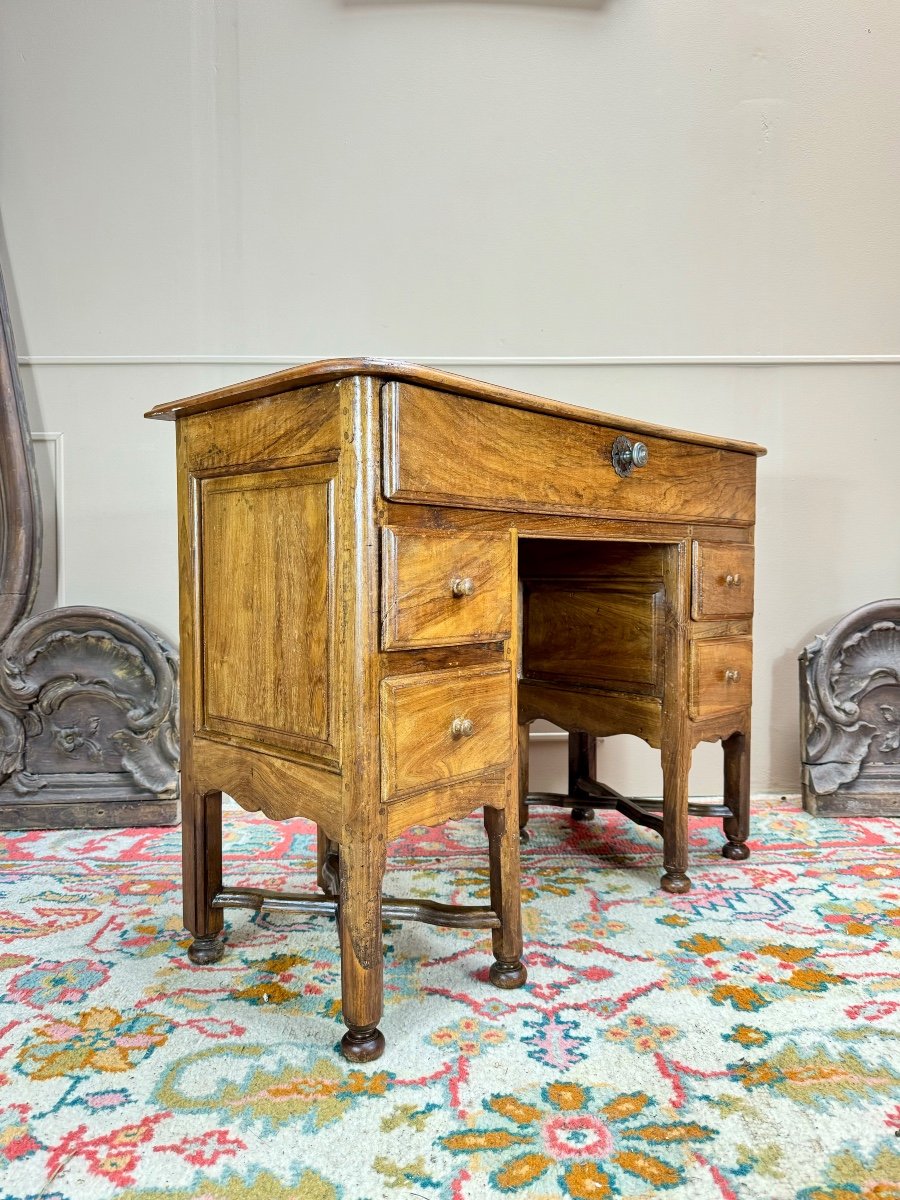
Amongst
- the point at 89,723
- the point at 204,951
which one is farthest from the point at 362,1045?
the point at 89,723

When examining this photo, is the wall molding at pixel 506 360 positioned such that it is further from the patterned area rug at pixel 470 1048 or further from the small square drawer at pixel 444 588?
the patterned area rug at pixel 470 1048

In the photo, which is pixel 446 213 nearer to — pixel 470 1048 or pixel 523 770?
pixel 523 770

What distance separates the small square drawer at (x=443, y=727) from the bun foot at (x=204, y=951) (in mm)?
642

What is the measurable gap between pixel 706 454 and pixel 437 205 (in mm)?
1358

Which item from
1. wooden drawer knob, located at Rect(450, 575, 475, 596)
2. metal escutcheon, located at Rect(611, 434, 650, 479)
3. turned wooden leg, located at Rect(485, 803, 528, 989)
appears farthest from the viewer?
metal escutcheon, located at Rect(611, 434, 650, 479)

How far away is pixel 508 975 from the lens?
1589mm

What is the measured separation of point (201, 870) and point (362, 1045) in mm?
527

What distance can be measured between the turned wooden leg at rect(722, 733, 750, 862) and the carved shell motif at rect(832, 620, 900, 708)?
63cm

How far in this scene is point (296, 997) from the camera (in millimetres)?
1537

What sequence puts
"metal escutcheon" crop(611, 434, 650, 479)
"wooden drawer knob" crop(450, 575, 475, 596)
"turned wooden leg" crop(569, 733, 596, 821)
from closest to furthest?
1. "wooden drawer knob" crop(450, 575, 475, 596)
2. "metal escutcheon" crop(611, 434, 650, 479)
3. "turned wooden leg" crop(569, 733, 596, 821)

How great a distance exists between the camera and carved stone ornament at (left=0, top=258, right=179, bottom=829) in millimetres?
2600

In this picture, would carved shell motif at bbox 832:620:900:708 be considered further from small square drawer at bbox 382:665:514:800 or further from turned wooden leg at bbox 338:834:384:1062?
turned wooden leg at bbox 338:834:384:1062

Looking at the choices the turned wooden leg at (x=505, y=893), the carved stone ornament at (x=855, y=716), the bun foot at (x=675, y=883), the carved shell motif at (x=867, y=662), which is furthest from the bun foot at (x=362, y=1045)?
the carved shell motif at (x=867, y=662)

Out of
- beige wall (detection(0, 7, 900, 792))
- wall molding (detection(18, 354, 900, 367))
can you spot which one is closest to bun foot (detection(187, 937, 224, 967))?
beige wall (detection(0, 7, 900, 792))
